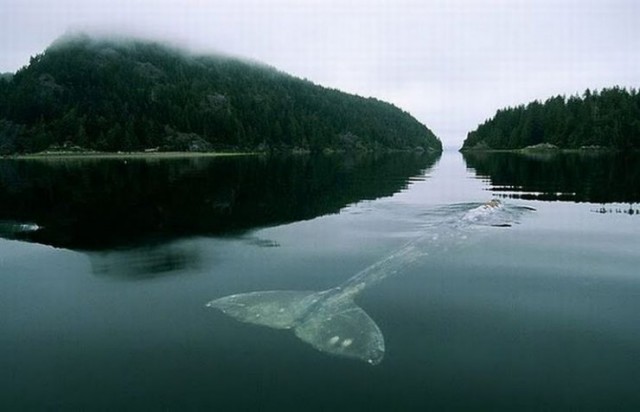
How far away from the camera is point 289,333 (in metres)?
14.6

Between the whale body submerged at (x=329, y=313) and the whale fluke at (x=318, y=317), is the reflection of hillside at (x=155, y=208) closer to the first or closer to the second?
the whale body submerged at (x=329, y=313)

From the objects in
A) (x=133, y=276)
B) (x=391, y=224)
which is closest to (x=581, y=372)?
(x=133, y=276)

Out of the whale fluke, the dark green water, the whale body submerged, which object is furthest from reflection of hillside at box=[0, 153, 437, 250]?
the whale fluke

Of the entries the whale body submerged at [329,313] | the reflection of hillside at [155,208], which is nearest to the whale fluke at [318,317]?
the whale body submerged at [329,313]

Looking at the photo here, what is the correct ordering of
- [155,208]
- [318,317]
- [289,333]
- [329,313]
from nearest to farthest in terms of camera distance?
[289,333], [318,317], [329,313], [155,208]

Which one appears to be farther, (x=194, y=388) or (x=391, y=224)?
(x=391, y=224)

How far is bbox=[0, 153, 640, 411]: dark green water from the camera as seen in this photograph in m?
11.5

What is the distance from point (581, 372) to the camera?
12.3 meters

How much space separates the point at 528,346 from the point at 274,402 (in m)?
7.47

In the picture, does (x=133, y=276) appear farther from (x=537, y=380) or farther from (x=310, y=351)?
(x=537, y=380)

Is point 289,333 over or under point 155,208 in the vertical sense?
under

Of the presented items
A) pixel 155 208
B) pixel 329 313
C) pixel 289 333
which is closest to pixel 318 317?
pixel 329 313

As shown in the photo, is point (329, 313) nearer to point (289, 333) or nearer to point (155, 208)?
point (289, 333)

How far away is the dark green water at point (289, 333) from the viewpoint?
11.5 metres
